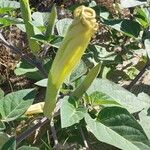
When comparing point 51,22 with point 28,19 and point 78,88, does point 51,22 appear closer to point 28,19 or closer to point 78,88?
point 28,19

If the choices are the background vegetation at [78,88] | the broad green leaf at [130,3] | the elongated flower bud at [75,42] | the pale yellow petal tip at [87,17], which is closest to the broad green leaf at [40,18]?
the background vegetation at [78,88]

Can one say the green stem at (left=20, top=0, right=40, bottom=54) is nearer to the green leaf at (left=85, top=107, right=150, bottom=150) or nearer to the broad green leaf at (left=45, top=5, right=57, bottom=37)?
the broad green leaf at (left=45, top=5, right=57, bottom=37)

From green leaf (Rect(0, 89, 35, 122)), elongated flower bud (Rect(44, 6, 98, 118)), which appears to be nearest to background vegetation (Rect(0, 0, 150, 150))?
green leaf (Rect(0, 89, 35, 122))

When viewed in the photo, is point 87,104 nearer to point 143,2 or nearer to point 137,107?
point 137,107

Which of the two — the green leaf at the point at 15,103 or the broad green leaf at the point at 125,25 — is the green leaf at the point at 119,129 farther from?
the broad green leaf at the point at 125,25

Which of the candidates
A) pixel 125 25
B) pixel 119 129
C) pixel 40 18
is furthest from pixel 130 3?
pixel 119 129
